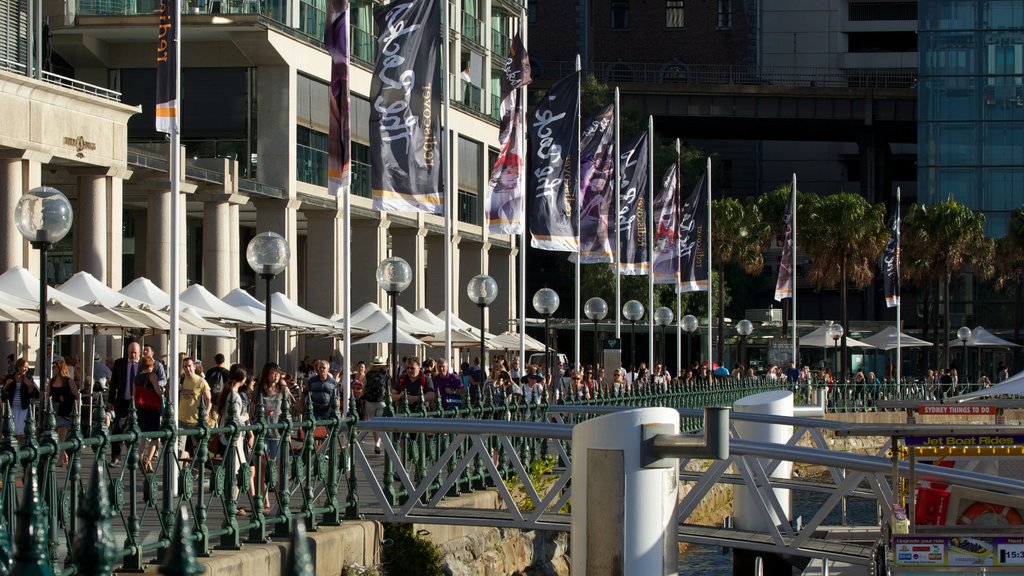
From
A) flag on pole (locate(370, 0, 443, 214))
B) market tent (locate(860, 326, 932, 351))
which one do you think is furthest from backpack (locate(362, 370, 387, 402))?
market tent (locate(860, 326, 932, 351))

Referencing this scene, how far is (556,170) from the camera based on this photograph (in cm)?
2919

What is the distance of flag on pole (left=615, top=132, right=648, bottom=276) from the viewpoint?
3619 cm

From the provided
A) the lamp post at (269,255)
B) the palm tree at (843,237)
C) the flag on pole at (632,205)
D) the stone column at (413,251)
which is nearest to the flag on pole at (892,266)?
the palm tree at (843,237)

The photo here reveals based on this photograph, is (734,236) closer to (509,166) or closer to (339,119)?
(509,166)

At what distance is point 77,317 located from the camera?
2216cm

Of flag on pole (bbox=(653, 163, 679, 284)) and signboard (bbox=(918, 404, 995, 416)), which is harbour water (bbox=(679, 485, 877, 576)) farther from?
flag on pole (bbox=(653, 163, 679, 284))

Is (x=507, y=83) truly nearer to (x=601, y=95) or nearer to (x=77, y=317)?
(x=77, y=317)

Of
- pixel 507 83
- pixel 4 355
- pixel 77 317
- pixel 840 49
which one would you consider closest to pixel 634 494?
pixel 77 317

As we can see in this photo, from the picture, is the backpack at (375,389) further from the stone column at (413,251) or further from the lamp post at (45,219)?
the stone column at (413,251)

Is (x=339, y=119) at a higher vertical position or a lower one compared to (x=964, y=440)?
higher

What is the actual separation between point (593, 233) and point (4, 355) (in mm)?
12140

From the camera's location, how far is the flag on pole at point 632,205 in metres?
36.2

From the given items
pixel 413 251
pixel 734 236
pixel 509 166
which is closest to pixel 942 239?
pixel 734 236

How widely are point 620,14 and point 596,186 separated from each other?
6278cm
